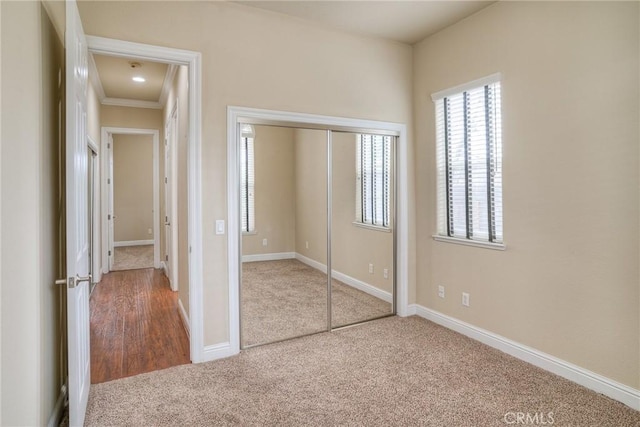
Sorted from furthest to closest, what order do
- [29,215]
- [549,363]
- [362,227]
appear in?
[362,227]
[549,363]
[29,215]

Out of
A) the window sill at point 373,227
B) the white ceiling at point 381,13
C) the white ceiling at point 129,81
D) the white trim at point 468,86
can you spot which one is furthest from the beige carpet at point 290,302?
the white ceiling at point 129,81

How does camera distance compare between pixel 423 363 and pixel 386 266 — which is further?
pixel 386 266

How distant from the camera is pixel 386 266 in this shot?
3936mm

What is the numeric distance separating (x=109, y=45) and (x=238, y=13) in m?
1.04

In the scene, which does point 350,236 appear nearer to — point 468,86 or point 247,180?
point 247,180

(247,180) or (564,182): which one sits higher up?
(247,180)

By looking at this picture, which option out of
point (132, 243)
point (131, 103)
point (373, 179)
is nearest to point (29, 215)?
point (373, 179)

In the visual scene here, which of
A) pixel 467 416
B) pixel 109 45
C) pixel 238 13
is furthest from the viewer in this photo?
pixel 238 13

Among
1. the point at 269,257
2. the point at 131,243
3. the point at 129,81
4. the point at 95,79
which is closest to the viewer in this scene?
the point at 269,257

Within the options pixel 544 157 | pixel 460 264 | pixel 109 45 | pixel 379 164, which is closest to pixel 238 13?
pixel 109 45

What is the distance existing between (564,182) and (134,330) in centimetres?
397

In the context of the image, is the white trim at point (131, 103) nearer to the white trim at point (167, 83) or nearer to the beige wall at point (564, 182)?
the white trim at point (167, 83)

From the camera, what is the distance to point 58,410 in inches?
83.9

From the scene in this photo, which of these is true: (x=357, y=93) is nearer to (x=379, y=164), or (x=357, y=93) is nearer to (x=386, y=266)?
(x=379, y=164)
